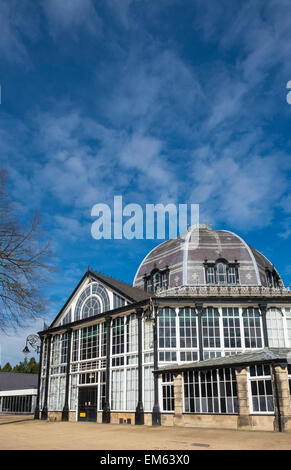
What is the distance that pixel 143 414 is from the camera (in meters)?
27.4

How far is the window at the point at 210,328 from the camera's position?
92.5ft

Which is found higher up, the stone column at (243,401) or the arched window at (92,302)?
the arched window at (92,302)

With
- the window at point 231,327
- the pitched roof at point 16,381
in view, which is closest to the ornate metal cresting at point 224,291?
the window at point 231,327

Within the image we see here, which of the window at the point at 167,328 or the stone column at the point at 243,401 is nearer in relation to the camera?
the stone column at the point at 243,401

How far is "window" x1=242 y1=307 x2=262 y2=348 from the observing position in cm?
2811

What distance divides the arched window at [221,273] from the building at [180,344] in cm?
9

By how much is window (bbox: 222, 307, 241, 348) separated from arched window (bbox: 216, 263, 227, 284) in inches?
206

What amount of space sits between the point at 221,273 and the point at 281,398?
51.8ft

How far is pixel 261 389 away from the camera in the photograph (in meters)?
20.5

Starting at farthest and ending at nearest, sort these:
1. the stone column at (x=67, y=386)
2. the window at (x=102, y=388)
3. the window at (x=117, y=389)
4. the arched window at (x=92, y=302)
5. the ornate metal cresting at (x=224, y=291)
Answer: the arched window at (x=92, y=302) < the stone column at (x=67, y=386) < the window at (x=102, y=388) < the window at (x=117, y=389) < the ornate metal cresting at (x=224, y=291)

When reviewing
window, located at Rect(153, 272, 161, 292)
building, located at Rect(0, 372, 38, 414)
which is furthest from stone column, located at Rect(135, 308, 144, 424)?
building, located at Rect(0, 372, 38, 414)

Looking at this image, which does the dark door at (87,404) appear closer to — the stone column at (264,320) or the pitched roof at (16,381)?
the stone column at (264,320)

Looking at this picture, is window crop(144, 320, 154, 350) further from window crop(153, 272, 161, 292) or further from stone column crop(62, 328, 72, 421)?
stone column crop(62, 328, 72, 421)

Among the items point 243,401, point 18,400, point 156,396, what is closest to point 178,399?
point 156,396
